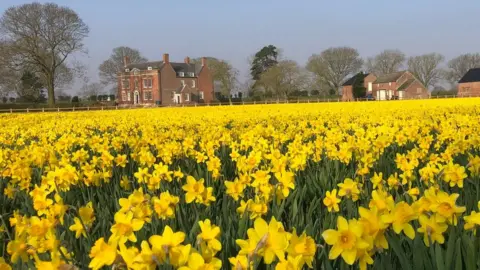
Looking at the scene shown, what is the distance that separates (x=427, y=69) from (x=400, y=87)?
13.8m

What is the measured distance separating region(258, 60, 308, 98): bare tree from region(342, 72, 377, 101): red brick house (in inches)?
305

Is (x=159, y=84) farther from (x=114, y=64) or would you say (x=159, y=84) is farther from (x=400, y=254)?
(x=400, y=254)

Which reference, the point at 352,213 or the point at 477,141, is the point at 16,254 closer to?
the point at 352,213

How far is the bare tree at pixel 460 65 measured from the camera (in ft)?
277

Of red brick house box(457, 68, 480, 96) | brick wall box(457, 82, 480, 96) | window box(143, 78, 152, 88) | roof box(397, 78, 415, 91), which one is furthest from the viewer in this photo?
roof box(397, 78, 415, 91)

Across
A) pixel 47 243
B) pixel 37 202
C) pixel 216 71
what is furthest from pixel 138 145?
pixel 216 71

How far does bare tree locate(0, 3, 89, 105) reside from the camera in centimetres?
3806

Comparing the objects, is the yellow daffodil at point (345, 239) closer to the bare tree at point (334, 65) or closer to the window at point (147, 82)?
the window at point (147, 82)

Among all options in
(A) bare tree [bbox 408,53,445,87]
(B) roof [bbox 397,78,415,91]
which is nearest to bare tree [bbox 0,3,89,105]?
(B) roof [bbox 397,78,415,91]

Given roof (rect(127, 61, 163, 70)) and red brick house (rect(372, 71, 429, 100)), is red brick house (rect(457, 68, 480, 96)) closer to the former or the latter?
red brick house (rect(372, 71, 429, 100))

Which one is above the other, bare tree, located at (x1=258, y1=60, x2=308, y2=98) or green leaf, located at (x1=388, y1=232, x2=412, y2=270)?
bare tree, located at (x1=258, y1=60, x2=308, y2=98)

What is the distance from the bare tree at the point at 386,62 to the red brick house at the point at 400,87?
12.2 metres

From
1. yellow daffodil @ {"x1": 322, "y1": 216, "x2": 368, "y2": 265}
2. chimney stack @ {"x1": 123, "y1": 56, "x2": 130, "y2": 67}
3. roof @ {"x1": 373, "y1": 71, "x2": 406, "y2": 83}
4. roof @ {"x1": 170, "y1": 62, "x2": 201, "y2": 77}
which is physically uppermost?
chimney stack @ {"x1": 123, "y1": 56, "x2": 130, "y2": 67}

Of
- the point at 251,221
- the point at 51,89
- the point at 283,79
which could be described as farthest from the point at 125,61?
the point at 251,221
